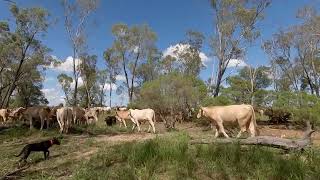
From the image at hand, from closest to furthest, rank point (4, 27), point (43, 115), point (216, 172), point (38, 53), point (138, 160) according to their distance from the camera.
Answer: point (216, 172)
point (138, 160)
point (43, 115)
point (4, 27)
point (38, 53)

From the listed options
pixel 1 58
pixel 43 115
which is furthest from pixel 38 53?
pixel 43 115

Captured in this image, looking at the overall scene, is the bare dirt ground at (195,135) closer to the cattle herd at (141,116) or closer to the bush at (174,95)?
the cattle herd at (141,116)

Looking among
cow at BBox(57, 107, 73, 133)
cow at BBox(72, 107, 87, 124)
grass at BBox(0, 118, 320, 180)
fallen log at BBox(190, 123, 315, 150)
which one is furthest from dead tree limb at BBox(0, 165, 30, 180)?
cow at BBox(72, 107, 87, 124)

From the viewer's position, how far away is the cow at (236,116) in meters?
15.0

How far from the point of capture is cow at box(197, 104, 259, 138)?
14977 millimetres

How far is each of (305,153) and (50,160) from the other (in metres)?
7.15

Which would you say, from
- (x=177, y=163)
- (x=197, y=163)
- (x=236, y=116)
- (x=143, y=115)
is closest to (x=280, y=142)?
(x=197, y=163)

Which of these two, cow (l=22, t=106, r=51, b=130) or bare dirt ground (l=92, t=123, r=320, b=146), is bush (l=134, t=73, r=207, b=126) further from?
cow (l=22, t=106, r=51, b=130)

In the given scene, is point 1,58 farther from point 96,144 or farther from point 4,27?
point 96,144

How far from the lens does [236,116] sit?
15219 millimetres

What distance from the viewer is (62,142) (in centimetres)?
1492

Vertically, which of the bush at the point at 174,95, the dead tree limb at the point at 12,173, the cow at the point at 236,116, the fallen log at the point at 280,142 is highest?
the bush at the point at 174,95

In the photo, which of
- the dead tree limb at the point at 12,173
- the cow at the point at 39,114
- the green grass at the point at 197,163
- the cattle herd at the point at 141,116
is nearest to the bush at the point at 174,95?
the cattle herd at the point at 141,116

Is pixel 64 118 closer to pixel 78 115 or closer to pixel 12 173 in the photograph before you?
pixel 78 115
